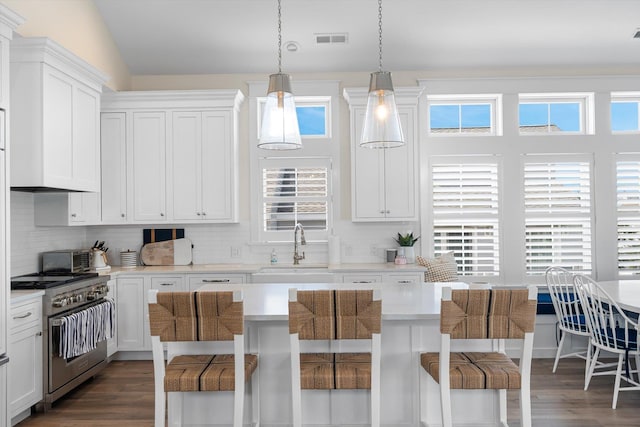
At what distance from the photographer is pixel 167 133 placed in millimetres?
Answer: 5559

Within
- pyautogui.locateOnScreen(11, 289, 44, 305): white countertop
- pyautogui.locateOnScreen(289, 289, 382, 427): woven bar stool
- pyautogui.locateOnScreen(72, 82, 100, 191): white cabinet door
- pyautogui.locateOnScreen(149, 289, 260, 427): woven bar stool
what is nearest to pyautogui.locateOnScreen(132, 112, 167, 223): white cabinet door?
pyautogui.locateOnScreen(72, 82, 100, 191): white cabinet door

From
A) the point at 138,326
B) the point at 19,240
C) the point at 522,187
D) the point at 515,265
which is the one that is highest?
the point at 522,187

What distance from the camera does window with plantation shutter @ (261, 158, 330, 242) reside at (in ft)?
19.4

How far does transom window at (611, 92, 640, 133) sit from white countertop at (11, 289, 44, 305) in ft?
19.4

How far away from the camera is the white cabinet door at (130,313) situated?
5211 millimetres

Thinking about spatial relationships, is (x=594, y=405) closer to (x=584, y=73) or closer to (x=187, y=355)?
(x=187, y=355)

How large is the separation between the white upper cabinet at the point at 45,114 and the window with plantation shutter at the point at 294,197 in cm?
203

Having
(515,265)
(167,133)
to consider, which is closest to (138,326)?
(167,133)

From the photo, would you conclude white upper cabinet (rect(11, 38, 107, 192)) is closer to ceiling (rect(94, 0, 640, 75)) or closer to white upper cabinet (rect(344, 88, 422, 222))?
ceiling (rect(94, 0, 640, 75))

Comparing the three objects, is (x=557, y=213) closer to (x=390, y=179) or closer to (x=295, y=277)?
(x=390, y=179)

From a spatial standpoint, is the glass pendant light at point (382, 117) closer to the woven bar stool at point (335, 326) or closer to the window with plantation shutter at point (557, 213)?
the woven bar stool at point (335, 326)

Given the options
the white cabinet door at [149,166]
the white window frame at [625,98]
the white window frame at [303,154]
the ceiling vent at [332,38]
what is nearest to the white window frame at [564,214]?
the white window frame at [625,98]

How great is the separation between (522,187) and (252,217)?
302 centimetres

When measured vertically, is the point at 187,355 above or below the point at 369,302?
below
